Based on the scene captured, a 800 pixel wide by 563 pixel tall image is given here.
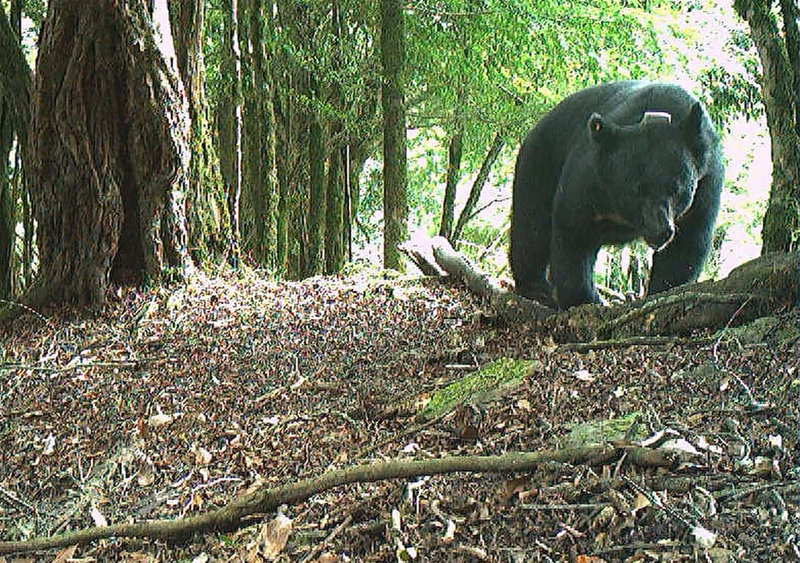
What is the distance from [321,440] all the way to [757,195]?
10619mm

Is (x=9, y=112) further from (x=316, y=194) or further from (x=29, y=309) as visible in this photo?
(x=316, y=194)

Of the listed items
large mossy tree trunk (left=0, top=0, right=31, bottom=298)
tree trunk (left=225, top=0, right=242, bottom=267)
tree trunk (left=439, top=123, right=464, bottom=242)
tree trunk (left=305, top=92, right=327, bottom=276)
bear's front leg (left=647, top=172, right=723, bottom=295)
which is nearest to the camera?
bear's front leg (left=647, top=172, right=723, bottom=295)

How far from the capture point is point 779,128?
411 centimetres

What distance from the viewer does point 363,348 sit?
15.5ft

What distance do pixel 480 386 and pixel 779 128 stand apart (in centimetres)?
204

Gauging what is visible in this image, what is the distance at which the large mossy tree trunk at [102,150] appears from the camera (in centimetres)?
568

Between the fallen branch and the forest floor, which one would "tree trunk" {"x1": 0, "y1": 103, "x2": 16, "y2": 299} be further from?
the fallen branch

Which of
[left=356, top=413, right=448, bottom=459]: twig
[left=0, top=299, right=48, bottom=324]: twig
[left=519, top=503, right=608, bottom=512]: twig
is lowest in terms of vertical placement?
[left=356, top=413, right=448, bottom=459]: twig

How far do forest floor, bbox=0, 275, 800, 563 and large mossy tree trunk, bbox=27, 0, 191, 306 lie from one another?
32 cm

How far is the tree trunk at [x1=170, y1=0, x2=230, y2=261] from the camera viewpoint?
20.0ft

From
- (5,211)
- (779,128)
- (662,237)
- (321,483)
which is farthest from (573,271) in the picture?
(5,211)

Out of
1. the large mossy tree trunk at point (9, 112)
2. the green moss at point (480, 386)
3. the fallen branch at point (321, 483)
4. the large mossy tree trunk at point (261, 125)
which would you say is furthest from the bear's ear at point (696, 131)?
the large mossy tree trunk at point (9, 112)

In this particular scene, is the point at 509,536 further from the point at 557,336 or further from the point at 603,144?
the point at 603,144

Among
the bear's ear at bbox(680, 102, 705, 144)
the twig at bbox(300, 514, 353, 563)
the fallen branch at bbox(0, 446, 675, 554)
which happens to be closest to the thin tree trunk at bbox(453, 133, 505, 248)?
the bear's ear at bbox(680, 102, 705, 144)
